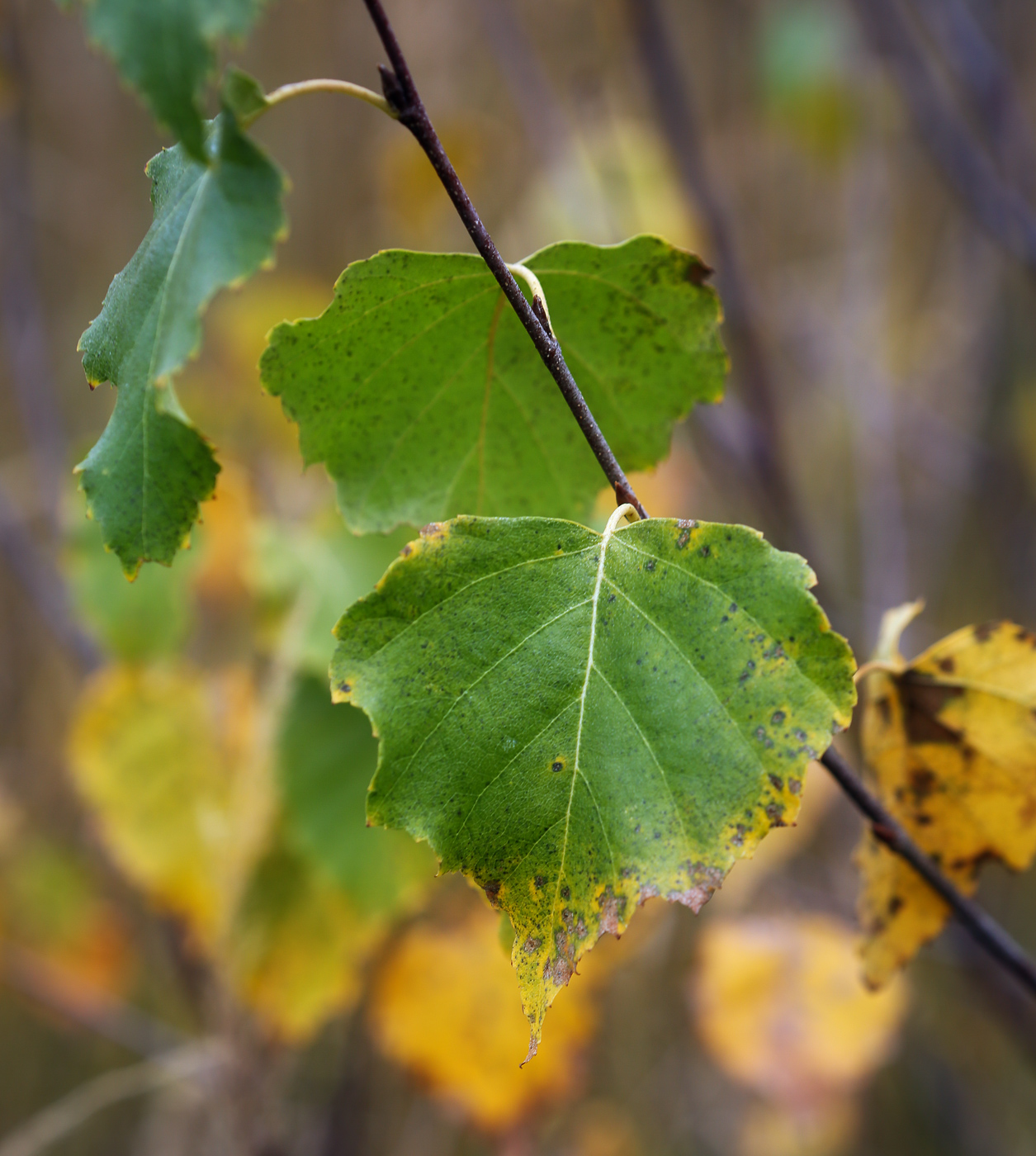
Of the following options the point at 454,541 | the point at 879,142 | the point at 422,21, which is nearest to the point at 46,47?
the point at 422,21

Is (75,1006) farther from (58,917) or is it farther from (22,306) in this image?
(22,306)

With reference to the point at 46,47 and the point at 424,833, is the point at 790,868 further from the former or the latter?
the point at 46,47

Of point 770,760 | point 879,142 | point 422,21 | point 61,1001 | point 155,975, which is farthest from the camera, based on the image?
point 422,21

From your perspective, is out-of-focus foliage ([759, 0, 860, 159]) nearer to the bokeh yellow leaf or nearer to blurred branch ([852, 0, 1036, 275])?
blurred branch ([852, 0, 1036, 275])

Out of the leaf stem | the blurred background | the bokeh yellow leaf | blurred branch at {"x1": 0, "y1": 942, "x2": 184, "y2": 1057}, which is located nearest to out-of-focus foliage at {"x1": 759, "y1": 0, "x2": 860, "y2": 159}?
the blurred background

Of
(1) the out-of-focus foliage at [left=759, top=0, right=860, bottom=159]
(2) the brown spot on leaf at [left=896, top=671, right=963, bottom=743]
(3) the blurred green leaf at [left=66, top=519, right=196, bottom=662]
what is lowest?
Result: (2) the brown spot on leaf at [left=896, top=671, right=963, bottom=743]

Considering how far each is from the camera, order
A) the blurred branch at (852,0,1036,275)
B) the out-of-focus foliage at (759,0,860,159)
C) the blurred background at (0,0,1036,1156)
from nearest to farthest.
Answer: the blurred background at (0,0,1036,1156) < the blurred branch at (852,0,1036,275) < the out-of-focus foliage at (759,0,860,159)

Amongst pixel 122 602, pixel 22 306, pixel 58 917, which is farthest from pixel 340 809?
pixel 58 917
